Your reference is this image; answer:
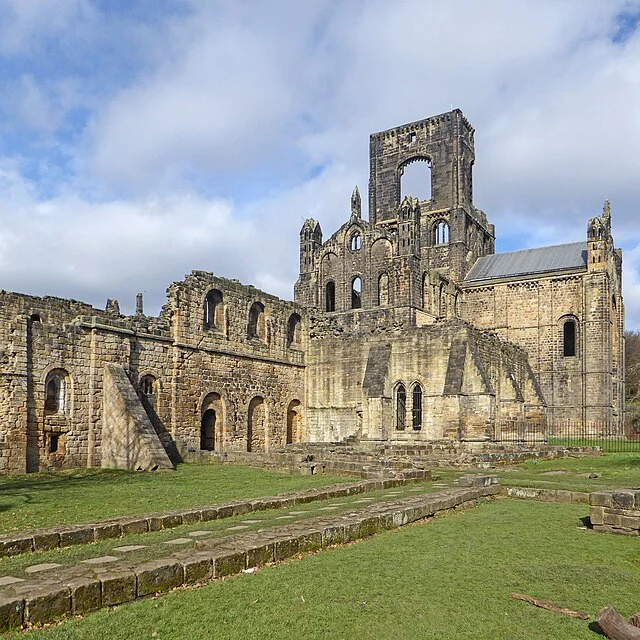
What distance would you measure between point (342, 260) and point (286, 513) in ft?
116

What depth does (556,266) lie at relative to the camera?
44281 mm

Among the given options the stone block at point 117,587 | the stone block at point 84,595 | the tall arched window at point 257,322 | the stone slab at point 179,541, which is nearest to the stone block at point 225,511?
the stone slab at point 179,541

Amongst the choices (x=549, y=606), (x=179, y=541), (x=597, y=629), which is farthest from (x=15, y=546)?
(x=597, y=629)

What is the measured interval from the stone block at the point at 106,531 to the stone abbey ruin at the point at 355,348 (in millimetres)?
10497

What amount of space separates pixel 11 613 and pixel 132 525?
147 inches

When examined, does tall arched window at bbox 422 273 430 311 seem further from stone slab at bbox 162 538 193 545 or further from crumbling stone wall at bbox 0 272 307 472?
stone slab at bbox 162 538 193 545

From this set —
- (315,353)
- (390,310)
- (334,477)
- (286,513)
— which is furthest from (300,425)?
(286,513)

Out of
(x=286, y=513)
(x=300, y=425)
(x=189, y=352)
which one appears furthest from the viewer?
(x=300, y=425)

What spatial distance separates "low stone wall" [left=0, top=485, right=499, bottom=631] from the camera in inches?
208

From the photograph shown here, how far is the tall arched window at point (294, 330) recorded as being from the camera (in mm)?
31508

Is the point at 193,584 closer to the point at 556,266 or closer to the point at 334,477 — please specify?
the point at 334,477

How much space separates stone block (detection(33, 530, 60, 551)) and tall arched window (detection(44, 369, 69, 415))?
1280 centimetres

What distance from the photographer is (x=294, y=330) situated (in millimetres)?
31812

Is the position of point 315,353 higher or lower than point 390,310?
lower
